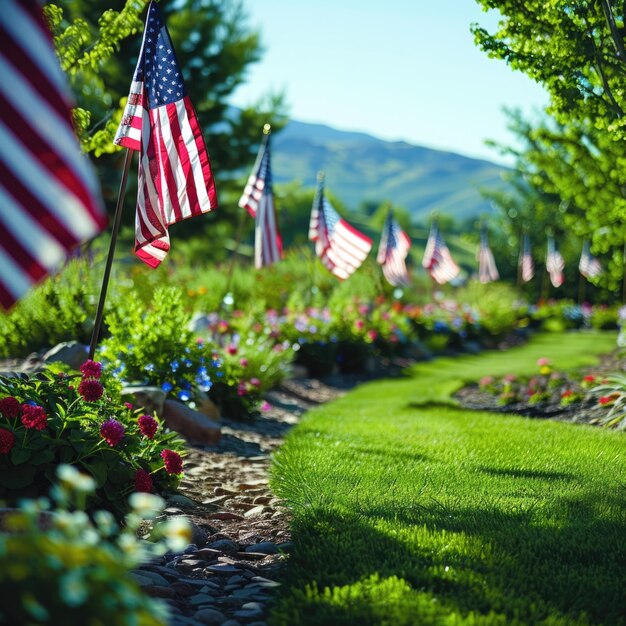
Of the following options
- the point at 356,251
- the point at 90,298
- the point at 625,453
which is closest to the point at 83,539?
the point at 625,453

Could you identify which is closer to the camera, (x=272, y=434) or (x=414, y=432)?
(x=414, y=432)

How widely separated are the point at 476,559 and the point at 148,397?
3.46 metres

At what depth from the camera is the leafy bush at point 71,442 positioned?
3.99 m

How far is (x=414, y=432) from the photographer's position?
7.07 meters

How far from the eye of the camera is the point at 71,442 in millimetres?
4211

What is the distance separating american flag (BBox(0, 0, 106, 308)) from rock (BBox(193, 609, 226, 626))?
60.0 inches

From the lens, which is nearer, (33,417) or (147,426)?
(33,417)

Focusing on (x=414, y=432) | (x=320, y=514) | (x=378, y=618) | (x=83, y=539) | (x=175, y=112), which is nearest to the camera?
(x=83, y=539)

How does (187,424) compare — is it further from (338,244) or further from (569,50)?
(338,244)

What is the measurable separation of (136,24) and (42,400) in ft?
12.2

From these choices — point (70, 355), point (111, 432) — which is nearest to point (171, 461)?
point (111, 432)

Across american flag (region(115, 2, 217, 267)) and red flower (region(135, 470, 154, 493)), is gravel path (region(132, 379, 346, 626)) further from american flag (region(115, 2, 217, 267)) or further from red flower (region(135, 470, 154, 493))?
american flag (region(115, 2, 217, 267))

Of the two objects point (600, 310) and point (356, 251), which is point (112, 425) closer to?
point (356, 251)

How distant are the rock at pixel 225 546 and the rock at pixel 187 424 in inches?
98.7
